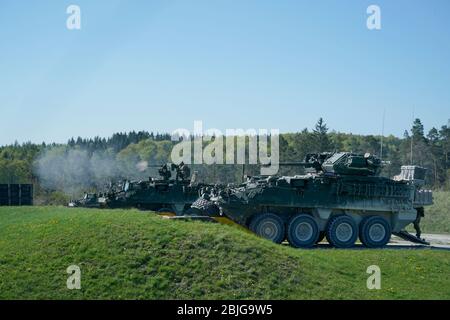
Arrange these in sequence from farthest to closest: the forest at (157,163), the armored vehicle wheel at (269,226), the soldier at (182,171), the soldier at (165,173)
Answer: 1. the forest at (157,163)
2. the soldier at (165,173)
3. the soldier at (182,171)
4. the armored vehicle wheel at (269,226)

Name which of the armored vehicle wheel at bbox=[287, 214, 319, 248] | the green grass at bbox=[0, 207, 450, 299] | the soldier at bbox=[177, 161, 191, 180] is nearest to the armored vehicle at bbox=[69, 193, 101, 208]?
the soldier at bbox=[177, 161, 191, 180]

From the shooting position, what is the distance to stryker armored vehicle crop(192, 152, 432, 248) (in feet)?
75.9

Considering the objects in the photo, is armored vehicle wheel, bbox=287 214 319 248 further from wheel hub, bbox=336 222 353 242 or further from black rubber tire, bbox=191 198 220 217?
black rubber tire, bbox=191 198 220 217

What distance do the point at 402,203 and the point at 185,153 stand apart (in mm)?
43839

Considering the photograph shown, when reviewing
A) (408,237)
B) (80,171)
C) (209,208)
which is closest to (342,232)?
(408,237)

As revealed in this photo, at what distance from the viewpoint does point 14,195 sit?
34.8 metres

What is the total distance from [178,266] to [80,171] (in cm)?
4981

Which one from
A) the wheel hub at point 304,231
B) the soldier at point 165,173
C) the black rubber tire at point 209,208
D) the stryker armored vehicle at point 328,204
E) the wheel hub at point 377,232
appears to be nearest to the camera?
the stryker armored vehicle at point 328,204

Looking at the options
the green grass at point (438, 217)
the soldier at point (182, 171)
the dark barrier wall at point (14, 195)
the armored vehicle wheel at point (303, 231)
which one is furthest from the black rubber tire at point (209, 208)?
the green grass at point (438, 217)

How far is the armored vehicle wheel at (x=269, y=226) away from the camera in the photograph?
23016 millimetres

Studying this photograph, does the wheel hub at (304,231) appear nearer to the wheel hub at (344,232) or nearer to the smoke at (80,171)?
the wheel hub at (344,232)

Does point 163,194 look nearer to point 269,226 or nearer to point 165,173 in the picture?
point 165,173

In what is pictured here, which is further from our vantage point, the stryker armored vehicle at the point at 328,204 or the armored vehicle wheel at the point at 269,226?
the stryker armored vehicle at the point at 328,204
